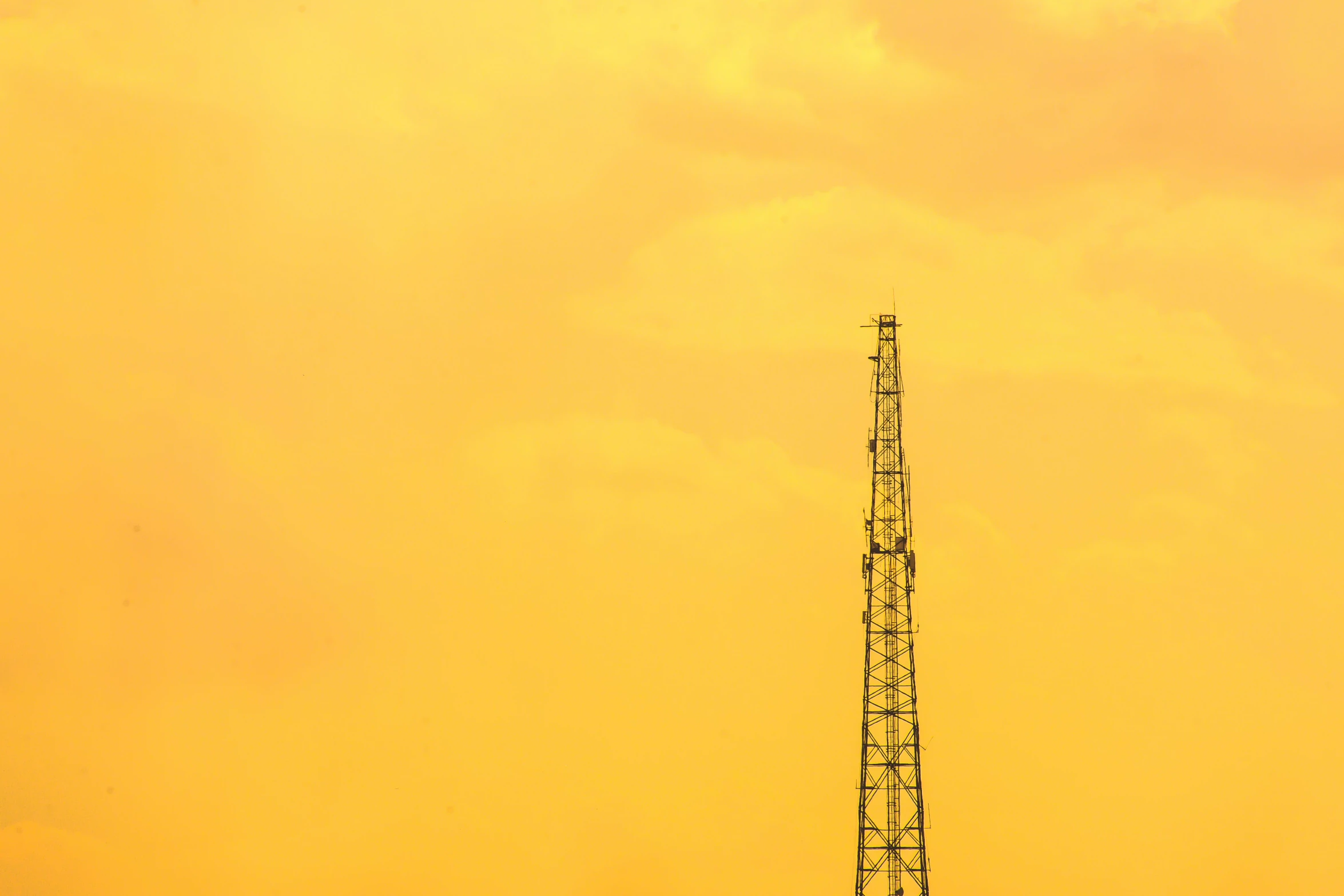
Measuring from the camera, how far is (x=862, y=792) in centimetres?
7656

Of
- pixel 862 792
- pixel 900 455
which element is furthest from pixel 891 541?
pixel 862 792

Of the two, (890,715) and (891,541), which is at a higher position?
(891,541)

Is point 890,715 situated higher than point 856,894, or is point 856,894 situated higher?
point 890,715

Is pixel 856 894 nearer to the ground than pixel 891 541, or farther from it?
nearer to the ground

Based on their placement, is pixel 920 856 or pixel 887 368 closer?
pixel 920 856

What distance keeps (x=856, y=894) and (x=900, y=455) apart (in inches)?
846

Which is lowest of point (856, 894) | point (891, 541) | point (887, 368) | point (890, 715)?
point (856, 894)

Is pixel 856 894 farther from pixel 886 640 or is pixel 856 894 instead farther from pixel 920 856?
pixel 886 640

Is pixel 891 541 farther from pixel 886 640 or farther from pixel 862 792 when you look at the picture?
pixel 862 792

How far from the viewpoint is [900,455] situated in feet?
265

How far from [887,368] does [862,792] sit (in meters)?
21.2

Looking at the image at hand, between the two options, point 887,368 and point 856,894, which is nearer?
point 856,894

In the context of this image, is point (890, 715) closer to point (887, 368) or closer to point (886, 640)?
point (886, 640)

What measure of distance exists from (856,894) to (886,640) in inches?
478
